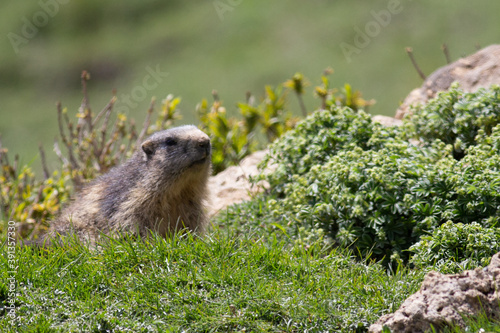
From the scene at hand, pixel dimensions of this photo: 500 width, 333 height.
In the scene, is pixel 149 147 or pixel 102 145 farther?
pixel 102 145

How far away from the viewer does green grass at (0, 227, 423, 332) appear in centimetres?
470

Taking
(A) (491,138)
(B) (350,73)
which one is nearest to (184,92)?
(B) (350,73)

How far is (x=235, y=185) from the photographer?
8328 millimetres

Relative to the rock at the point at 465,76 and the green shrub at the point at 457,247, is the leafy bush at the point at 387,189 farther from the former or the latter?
the rock at the point at 465,76

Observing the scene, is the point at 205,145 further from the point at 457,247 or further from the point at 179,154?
the point at 457,247

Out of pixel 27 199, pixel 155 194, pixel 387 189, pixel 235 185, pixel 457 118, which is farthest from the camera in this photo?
pixel 27 199

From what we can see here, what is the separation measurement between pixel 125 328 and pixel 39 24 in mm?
24278

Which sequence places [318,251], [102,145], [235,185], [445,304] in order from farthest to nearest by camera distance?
[102,145] → [235,185] → [318,251] → [445,304]

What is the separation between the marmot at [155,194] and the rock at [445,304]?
2618mm

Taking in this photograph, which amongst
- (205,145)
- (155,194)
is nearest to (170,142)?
(205,145)

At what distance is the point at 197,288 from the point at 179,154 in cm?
187

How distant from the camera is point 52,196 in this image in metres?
8.90

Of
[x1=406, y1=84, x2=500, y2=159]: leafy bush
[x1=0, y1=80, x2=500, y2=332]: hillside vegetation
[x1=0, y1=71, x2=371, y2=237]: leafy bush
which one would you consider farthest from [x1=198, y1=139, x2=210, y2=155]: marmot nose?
[x1=0, y1=71, x2=371, y2=237]: leafy bush

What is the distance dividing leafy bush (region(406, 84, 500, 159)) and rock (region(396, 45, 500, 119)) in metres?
1.15
